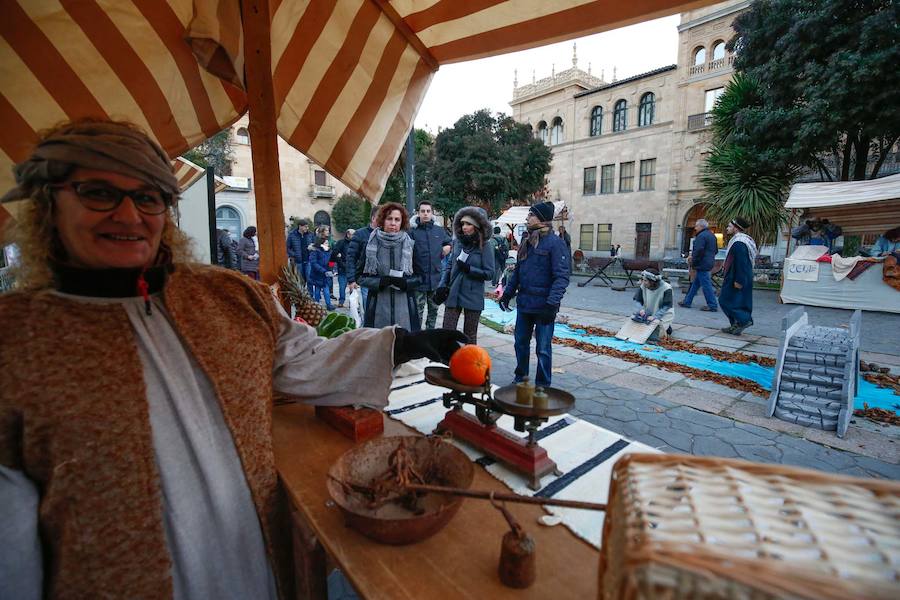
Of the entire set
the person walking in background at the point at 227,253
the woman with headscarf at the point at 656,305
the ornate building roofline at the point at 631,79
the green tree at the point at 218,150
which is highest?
the ornate building roofline at the point at 631,79

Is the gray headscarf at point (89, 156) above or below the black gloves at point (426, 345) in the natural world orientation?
above

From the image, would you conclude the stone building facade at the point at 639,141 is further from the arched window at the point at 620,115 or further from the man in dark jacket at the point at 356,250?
the man in dark jacket at the point at 356,250

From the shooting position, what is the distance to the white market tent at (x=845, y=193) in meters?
10.1

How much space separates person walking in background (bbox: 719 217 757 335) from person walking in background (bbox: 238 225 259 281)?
9539 mm

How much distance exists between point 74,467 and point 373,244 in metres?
4.32

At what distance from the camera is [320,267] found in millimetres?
10312

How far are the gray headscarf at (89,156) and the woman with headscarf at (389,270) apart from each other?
12.7 ft

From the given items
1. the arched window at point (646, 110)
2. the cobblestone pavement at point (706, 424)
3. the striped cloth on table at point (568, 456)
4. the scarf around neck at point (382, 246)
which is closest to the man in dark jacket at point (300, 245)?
the scarf around neck at point (382, 246)

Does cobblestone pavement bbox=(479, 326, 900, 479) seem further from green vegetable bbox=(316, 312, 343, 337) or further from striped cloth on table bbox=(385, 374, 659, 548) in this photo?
green vegetable bbox=(316, 312, 343, 337)

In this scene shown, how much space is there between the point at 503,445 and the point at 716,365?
577 centimetres

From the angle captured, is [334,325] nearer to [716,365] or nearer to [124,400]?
[124,400]

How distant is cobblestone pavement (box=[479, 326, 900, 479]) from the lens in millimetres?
3580

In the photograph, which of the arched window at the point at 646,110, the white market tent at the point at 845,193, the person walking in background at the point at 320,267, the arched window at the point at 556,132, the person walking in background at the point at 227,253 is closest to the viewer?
the person walking in background at the point at 227,253

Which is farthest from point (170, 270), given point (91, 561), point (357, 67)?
point (357, 67)
